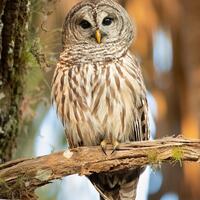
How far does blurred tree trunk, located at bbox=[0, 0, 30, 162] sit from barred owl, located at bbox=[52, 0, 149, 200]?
0.25 meters

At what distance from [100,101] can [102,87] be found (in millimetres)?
73

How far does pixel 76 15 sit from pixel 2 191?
43.4 inches

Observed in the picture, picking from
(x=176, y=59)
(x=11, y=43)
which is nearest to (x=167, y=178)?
(x=176, y=59)

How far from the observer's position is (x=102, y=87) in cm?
387

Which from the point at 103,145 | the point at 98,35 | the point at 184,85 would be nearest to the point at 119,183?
the point at 103,145

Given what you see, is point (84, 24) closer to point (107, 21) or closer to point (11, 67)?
point (107, 21)

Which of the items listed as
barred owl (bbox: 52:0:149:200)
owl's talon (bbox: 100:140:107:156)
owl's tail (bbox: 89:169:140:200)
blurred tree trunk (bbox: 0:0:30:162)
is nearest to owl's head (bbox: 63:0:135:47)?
barred owl (bbox: 52:0:149:200)

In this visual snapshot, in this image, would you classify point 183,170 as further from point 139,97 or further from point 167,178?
point 139,97

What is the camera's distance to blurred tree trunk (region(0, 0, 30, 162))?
3.93 metres

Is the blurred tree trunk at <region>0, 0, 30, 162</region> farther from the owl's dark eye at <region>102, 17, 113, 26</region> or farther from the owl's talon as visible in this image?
the owl's talon

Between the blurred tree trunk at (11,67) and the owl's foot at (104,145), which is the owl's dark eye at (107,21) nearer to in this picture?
the blurred tree trunk at (11,67)

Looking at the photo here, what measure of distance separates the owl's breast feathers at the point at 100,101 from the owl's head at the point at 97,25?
0.18 meters

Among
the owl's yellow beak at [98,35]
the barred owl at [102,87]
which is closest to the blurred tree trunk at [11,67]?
the barred owl at [102,87]

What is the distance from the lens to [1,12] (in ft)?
12.6
